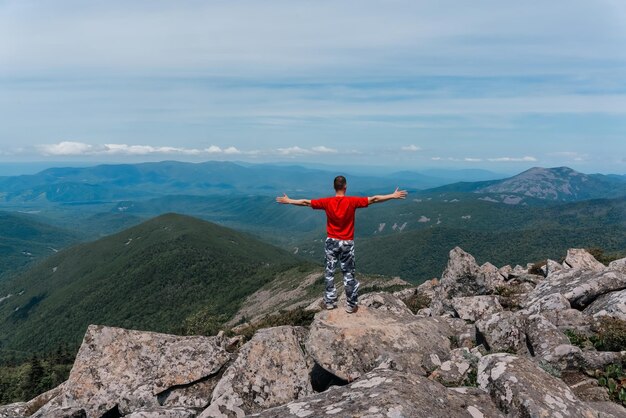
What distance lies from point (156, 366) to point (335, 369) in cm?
834

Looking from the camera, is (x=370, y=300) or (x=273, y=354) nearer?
(x=273, y=354)

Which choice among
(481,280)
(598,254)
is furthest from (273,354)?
(598,254)

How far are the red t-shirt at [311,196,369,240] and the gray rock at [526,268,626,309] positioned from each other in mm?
10716

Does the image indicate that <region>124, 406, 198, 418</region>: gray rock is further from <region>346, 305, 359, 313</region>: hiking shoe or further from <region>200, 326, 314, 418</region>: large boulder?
<region>346, 305, 359, 313</region>: hiking shoe

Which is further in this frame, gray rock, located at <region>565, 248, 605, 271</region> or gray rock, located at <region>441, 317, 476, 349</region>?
A: gray rock, located at <region>565, 248, 605, 271</region>

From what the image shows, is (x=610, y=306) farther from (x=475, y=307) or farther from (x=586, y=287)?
(x=475, y=307)

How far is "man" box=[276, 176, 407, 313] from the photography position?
54.7ft

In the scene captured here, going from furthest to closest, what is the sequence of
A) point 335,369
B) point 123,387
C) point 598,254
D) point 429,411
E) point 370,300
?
point 598,254 → point 370,300 → point 123,387 → point 335,369 → point 429,411

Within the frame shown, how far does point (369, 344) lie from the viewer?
14.6m

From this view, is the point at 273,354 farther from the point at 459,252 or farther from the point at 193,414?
the point at 459,252

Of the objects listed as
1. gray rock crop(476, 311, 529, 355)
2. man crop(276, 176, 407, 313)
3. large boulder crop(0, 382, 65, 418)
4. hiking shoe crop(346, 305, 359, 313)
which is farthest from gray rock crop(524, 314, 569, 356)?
large boulder crop(0, 382, 65, 418)

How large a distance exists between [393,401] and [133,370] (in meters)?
13.0

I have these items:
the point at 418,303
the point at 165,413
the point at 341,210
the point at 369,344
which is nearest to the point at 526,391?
the point at 369,344

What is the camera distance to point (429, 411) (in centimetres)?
906
